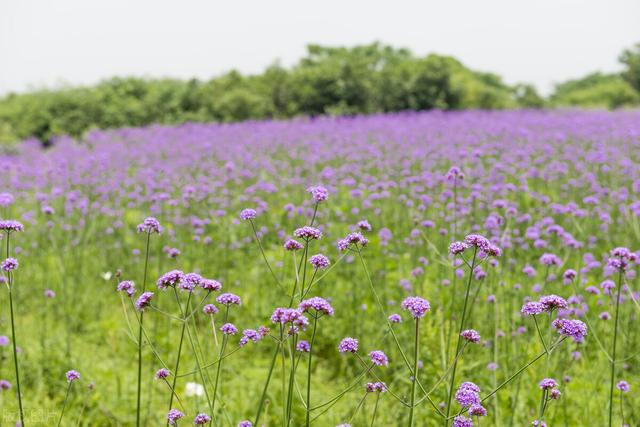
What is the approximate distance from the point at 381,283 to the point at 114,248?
3216 millimetres

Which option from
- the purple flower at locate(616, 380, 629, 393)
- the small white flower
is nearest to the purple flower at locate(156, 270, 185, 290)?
the purple flower at locate(616, 380, 629, 393)

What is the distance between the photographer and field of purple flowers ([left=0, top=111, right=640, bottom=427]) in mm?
1941

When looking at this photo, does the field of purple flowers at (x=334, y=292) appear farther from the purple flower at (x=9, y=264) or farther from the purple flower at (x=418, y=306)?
the purple flower at (x=9, y=264)

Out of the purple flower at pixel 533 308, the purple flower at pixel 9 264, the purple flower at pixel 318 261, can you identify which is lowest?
the purple flower at pixel 533 308

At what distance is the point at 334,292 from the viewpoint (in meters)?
4.91

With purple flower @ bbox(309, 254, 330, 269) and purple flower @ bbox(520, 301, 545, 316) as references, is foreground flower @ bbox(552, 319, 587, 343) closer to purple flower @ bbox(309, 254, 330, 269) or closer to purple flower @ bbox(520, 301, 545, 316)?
purple flower @ bbox(520, 301, 545, 316)

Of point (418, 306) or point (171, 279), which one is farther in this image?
point (171, 279)

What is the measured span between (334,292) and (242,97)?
1383 cm

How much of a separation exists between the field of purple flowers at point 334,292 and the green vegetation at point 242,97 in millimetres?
8872

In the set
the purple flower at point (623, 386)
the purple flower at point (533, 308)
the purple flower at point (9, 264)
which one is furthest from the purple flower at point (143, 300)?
the purple flower at point (623, 386)

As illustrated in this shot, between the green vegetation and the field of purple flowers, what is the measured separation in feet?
29.1

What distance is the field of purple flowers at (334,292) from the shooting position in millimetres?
1941

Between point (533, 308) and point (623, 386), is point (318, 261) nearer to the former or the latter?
point (533, 308)

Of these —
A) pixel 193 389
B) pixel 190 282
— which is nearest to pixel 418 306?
pixel 190 282
